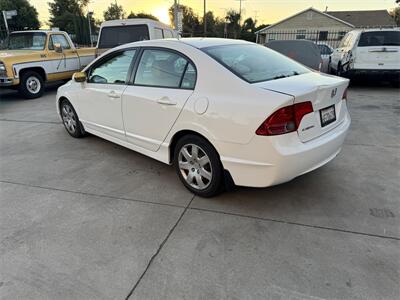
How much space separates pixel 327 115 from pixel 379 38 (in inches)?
299

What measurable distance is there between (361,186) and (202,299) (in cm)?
234

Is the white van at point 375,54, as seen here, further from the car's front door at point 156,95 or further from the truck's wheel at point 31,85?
the truck's wheel at point 31,85

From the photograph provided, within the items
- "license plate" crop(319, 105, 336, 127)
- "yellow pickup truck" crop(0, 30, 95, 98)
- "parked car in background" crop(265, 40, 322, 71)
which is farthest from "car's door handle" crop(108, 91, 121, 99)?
"yellow pickup truck" crop(0, 30, 95, 98)

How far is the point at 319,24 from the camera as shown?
1505 inches

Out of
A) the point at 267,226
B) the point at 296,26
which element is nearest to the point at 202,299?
the point at 267,226

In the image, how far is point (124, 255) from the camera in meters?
2.48

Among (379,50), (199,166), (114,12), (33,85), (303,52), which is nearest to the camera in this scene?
(199,166)

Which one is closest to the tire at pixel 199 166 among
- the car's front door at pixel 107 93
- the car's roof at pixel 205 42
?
the car's roof at pixel 205 42

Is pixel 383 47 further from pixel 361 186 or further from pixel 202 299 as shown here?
pixel 202 299

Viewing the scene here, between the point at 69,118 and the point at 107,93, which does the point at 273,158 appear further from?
the point at 69,118

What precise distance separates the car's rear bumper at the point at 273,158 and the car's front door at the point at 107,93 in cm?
179

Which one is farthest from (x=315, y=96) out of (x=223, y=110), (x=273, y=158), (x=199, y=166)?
(x=199, y=166)

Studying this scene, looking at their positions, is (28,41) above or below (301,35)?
below

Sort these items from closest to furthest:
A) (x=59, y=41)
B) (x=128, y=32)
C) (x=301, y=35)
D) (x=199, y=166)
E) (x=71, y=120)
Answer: (x=199, y=166) < (x=71, y=120) < (x=128, y=32) < (x=59, y=41) < (x=301, y=35)
